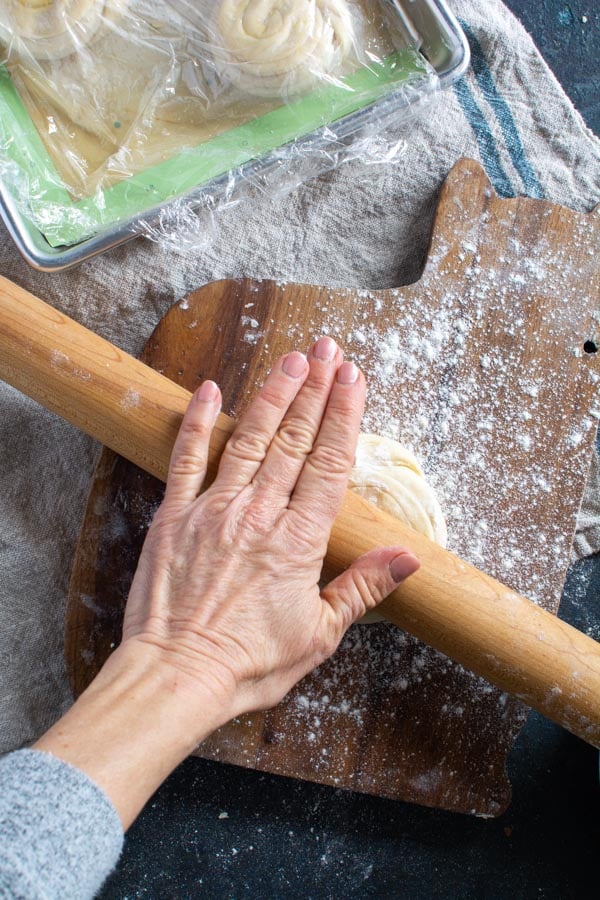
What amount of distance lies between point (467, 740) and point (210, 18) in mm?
1578

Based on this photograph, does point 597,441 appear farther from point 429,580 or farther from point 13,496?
point 13,496

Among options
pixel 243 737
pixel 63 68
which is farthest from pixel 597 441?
pixel 63 68

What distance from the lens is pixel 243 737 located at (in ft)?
4.75

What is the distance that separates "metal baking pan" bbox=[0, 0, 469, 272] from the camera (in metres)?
1.47

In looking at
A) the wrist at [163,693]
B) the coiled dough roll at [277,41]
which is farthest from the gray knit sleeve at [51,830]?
the coiled dough roll at [277,41]

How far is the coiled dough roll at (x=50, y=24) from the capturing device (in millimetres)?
1476

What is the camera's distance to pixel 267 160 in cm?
154

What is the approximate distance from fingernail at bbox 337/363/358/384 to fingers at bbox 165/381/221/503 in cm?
22

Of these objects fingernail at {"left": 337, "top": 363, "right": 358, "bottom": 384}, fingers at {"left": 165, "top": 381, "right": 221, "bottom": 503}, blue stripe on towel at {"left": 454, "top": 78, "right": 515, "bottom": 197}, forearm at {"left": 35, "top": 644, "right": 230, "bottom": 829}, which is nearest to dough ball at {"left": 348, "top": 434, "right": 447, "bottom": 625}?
fingernail at {"left": 337, "top": 363, "right": 358, "bottom": 384}

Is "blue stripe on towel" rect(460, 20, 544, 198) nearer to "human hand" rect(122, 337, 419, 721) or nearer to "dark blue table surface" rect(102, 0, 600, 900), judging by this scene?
"human hand" rect(122, 337, 419, 721)

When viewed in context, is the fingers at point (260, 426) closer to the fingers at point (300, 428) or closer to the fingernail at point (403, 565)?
the fingers at point (300, 428)

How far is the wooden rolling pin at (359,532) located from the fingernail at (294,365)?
0.48 ft

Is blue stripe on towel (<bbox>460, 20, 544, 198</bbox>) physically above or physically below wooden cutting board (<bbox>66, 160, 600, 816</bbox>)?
above

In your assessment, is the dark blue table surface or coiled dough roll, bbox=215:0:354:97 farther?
the dark blue table surface
